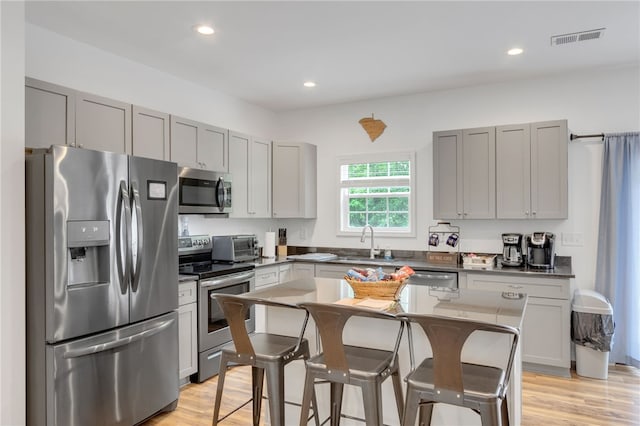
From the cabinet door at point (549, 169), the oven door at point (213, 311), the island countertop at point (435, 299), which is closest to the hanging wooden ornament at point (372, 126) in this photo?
the cabinet door at point (549, 169)

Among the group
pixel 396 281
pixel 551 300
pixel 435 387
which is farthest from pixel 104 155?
pixel 551 300

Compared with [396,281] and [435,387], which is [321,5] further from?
[435,387]

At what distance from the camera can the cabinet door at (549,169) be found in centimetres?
399

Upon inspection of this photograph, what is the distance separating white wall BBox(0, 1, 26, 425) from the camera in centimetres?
234

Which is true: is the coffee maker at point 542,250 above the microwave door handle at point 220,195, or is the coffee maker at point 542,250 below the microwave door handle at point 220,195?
below

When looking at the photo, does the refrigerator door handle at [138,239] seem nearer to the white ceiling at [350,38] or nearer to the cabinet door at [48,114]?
the cabinet door at [48,114]

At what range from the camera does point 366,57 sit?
3.79 metres

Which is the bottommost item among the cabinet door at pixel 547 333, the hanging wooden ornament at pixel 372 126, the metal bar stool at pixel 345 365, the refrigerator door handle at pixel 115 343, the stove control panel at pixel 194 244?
the cabinet door at pixel 547 333

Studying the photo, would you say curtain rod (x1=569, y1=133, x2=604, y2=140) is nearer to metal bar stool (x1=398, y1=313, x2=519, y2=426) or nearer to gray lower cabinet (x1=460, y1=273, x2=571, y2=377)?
gray lower cabinet (x1=460, y1=273, x2=571, y2=377)

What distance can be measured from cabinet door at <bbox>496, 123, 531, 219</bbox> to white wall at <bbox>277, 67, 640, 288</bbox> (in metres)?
0.29

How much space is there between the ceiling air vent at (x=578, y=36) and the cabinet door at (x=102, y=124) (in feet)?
11.1

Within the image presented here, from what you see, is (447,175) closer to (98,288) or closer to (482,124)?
(482,124)

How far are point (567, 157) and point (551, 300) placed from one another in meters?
1.31

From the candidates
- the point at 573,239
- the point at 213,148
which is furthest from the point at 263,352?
the point at 573,239
